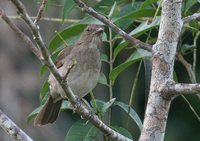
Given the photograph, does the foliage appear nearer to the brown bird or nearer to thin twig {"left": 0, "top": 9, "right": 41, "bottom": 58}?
the brown bird

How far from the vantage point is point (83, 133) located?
418 cm

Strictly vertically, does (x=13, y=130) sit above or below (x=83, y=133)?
above

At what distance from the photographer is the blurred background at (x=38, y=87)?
657 cm

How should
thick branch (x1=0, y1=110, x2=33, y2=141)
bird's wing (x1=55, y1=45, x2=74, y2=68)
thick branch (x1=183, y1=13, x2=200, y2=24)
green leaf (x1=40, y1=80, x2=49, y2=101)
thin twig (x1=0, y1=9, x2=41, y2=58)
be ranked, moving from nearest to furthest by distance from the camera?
thin twig (x1=0, y1=9, x2=41, y2=58)
thick branch (x1=0, y1=110, x2=33, y2=141)
thick branch (x1=183, y1=13, x2=200, y2=24)
green leaf (x1=40, y1=80, x2=49, y2=101)
bird's wing (x1=55, y1=45, x2=74, y2=68)

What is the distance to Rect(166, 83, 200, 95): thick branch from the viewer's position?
3.09 m

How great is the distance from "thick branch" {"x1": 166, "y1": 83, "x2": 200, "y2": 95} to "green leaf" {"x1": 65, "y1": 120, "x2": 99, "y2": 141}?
997mm

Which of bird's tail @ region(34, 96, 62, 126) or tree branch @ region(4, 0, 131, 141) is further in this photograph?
bird's tail @ region(34, 96, 62, 126)

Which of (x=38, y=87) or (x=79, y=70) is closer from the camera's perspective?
(x=79, y=70)

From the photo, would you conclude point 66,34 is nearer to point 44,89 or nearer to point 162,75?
point 44,89

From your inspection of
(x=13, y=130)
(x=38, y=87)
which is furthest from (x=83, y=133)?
(x=38, y=87)

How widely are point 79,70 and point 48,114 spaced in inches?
21.7

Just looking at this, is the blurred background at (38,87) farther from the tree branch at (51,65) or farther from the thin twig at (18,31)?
the thin twig at (18,31)

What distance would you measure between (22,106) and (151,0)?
305 centimetres

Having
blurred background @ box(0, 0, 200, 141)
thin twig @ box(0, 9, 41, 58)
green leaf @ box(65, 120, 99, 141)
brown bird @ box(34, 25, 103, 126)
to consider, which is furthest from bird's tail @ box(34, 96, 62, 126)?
thin twig @ box(0, 9, 41, 58)
